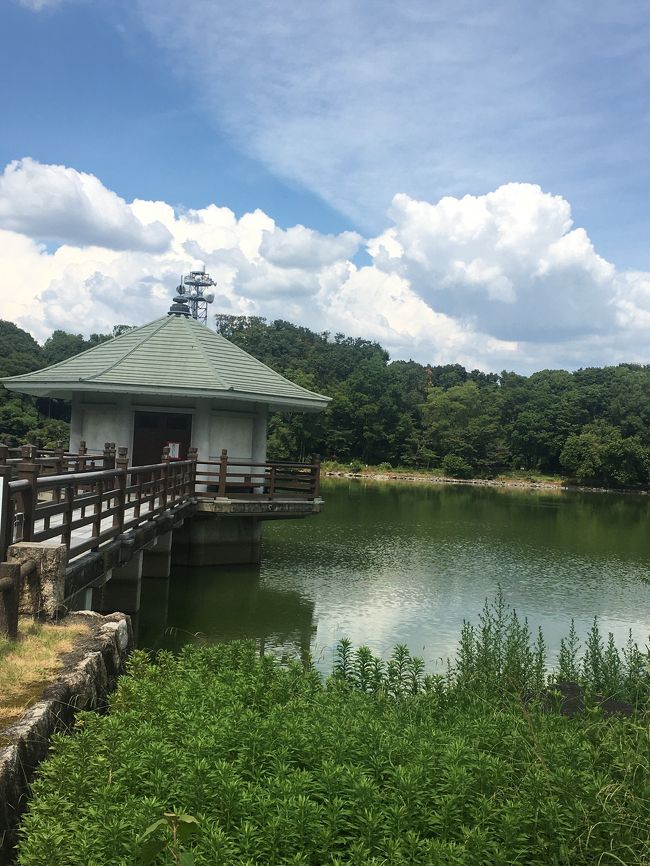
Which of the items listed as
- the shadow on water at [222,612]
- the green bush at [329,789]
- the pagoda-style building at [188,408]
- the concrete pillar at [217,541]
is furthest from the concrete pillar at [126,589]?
the green bush at [329,789]

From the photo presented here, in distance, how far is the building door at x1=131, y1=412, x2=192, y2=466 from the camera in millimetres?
18562

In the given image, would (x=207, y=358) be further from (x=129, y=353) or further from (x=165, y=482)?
(x=165, y=482)

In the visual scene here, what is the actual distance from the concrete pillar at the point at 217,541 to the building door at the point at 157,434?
2011mm

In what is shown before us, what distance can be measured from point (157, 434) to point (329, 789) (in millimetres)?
15403

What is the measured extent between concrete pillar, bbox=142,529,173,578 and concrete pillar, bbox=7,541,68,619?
30.2 feet

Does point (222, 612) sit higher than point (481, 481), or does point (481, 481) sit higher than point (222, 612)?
point (481, 481)

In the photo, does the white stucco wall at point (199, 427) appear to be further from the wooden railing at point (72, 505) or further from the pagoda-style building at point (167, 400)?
the wooden railing at point (72, 505)

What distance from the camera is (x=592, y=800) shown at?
3.89 meters

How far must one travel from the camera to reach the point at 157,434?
Result: 731 inches

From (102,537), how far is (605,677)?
232 inches

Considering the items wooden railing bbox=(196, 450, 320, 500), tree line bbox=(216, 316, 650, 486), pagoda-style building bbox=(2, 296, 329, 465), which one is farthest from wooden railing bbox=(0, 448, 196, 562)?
tree line bbox=(216, 316, 650, 486)

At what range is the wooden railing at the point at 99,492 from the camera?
6.73 m

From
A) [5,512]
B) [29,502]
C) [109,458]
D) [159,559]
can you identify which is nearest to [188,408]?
[159,559]

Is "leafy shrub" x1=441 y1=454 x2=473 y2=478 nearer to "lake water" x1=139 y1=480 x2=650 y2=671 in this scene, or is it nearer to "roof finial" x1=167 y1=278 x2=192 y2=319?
"lake water" x1=139 y1=480 x2=650 y2=671
